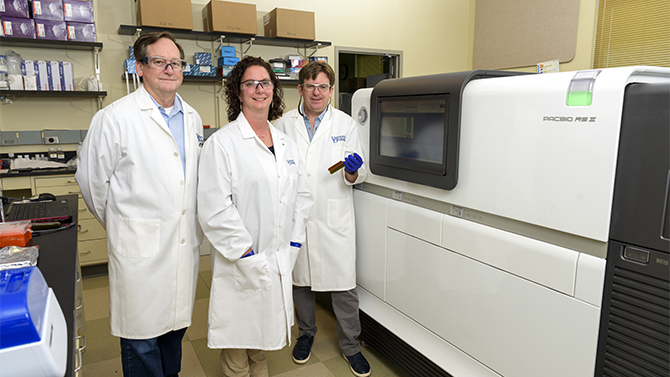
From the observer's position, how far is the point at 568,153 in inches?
49.3

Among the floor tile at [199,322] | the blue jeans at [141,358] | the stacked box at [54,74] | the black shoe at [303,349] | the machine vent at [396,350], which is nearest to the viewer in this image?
the blue jeans at [141,358]

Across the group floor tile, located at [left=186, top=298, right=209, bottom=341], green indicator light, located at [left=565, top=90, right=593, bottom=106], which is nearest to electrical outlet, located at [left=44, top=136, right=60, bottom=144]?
floor tile, located at [left=186, top=298, right=209, bottom=341]

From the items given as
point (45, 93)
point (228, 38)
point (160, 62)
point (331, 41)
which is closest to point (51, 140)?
point (45, 93)

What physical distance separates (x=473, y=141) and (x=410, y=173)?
37cm

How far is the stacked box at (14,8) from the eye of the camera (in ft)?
Answer: 11.1

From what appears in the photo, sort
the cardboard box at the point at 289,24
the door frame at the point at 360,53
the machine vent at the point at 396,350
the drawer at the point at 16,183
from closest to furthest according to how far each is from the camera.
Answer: the machine vent at the point at 396,350, the drawer at the point at 16,183, the cardboard box at the point at 289,24, the door frame at the point at 360,53

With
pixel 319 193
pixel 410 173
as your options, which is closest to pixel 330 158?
pixel 319 193

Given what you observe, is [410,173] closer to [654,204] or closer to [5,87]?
[654,204]

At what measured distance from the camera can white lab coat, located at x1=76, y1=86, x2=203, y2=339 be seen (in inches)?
63.6

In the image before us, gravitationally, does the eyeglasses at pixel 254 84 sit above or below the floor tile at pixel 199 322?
above

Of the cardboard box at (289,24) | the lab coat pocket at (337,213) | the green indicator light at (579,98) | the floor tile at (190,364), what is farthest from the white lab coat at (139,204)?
the cardboard box at (289,24)

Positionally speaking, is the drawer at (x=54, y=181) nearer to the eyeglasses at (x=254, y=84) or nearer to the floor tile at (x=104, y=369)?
the floor tile at (x=104, y=369)

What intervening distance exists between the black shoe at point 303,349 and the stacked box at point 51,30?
3.18m

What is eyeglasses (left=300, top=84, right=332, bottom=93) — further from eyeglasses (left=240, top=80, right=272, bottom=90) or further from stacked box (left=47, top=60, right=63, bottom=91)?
stacked box (left=47, top=60, right=63, bottom=91)
